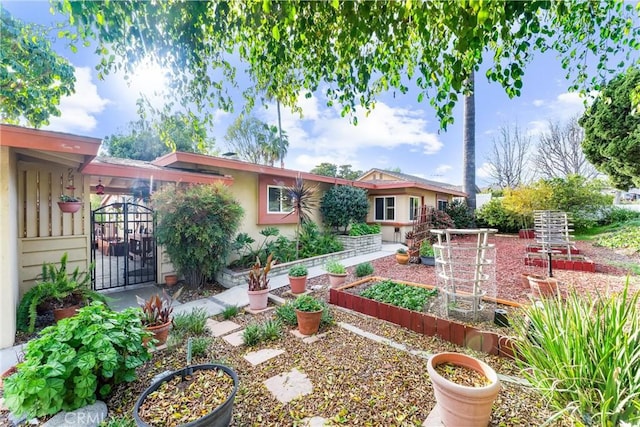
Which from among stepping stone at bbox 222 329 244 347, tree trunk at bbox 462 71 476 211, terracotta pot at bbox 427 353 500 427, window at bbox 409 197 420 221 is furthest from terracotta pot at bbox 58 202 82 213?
tree trunk at bbox 462 71 476 211

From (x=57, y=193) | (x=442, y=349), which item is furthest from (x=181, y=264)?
(x=442, y=349)

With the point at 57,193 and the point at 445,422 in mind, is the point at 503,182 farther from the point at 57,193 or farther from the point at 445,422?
the point at 57,193

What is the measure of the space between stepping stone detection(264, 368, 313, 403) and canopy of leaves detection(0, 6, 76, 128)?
23.5ft

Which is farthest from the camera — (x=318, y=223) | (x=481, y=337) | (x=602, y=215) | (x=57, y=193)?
(x=602, y=215)

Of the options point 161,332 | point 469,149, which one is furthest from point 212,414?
point 469,149

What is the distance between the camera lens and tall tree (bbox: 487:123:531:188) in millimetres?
22156

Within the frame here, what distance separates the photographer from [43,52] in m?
6.25

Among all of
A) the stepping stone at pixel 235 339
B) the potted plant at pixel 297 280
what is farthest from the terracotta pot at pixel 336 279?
the stepping stone at pixel 235 339

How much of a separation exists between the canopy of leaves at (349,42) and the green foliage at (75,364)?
2377 mm

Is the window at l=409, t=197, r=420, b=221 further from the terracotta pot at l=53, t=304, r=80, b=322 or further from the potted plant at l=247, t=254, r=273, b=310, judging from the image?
the terracotta pot at l=53, t=304, r=80, b=322

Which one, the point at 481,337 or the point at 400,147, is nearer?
the point at 481,337

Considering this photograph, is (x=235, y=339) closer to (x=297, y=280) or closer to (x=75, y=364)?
(x=75, y=364)

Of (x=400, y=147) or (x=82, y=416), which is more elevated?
(x=400, y=147)

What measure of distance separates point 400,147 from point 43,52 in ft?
70.5
